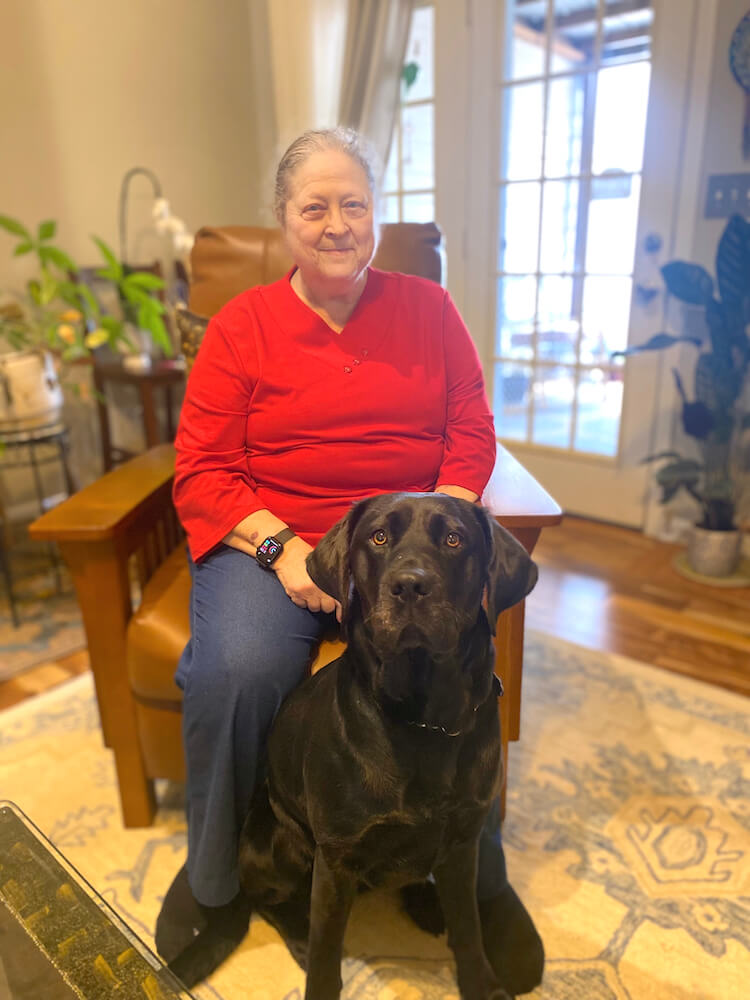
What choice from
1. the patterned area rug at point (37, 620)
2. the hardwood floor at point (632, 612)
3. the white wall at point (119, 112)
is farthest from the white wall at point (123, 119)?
the hardwood floor at point (632, 612)

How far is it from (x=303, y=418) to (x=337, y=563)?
39 cm

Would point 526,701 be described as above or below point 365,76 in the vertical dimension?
below

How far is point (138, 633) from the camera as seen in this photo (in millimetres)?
1263

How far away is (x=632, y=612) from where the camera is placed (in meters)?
2.26

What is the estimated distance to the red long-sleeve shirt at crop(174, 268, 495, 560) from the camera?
4.04 ft

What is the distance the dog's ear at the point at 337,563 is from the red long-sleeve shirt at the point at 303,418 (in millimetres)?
293

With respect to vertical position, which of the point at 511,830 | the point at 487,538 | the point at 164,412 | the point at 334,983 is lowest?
the point at 511,830

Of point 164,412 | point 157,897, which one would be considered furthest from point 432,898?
point 164,412

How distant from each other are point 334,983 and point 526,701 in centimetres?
97

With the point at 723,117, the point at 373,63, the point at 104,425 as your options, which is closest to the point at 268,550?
the point at 104,425

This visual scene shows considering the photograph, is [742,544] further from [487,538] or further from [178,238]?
[178,238]

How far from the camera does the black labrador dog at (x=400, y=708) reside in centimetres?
86

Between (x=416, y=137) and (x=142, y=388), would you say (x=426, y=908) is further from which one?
(x=416, y=137)

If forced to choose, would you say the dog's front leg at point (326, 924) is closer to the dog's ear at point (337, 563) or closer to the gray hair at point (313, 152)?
the dog's ear at point (337, 563)
